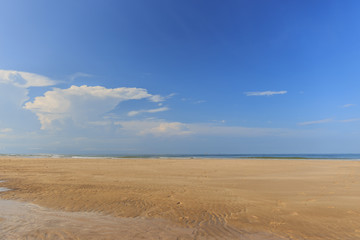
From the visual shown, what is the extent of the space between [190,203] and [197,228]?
2.82m

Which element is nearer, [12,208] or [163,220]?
Result: [163,220]

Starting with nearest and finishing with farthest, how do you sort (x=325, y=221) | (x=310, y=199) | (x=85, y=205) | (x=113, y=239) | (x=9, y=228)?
(x=113, y=239)
(x=9, y=228)
(x=325, y=221)
(x=85, y=205)
(x=310, y=199)

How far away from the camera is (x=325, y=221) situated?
7512 mm

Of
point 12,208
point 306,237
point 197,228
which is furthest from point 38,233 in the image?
point 306,237

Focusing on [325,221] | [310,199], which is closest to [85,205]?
[325,221]

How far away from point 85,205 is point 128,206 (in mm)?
1935

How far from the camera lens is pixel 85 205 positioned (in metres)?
9.42

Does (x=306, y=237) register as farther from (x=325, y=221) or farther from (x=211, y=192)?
(x=211, y=192)

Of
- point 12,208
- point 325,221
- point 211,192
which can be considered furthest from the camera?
point 211,192

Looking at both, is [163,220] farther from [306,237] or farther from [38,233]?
[306,237]

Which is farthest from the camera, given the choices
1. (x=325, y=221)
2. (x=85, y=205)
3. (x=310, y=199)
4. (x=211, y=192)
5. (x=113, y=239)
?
(x=211, y=192)

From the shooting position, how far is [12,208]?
28.9 feet

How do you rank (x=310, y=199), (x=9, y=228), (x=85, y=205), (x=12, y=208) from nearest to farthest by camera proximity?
(x=9, y=228), (x=12, y=208), (x=85, y=205), (x=310, y=199)

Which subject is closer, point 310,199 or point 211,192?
point 310,199
